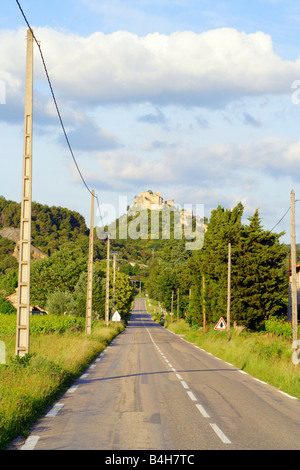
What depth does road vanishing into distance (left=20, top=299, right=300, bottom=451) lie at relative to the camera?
8.34 meters

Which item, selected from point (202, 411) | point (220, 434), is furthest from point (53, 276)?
point (220, 434)

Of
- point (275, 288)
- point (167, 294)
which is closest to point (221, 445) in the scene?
point (275, 288)

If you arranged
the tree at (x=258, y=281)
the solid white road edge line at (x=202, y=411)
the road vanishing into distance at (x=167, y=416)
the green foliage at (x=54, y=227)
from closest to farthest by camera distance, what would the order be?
1. the road vanishing into distance at (x=167, y=416)
2. the solid white road edge line at (x=202, y=411)
3. the tree at (x=258, y=281)
4. the green foliage at (x=54, y=227)

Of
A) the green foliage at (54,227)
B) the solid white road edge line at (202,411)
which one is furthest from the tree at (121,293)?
the solid white road edge line at (202,411)

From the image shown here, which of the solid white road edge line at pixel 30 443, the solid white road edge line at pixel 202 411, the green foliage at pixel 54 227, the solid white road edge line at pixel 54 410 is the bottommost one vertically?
the solid white road edge line at pixel 202 411

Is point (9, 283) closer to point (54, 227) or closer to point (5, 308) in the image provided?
point (54, 227)

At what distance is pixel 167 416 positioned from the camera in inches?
425

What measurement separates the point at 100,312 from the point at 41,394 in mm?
59877

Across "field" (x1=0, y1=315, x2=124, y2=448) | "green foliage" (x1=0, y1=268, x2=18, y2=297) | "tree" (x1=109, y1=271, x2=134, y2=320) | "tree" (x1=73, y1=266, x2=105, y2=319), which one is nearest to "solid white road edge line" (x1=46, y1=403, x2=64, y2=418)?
"field" (x1=0, y1=315, x2=124, y2=448)

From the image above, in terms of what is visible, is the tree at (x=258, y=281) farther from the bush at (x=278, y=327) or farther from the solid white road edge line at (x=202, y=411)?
the solid white road edge line at (x=202, y=411)

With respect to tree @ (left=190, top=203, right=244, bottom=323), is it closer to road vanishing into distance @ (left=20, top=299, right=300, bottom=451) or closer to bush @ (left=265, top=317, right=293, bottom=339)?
bush @ (left=265, top=317, right=293, bottom=339)

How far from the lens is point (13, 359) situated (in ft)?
47.7

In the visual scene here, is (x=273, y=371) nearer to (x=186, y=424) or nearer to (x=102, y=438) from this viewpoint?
(x=186, y=424)

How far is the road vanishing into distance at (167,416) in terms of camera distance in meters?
8.34
